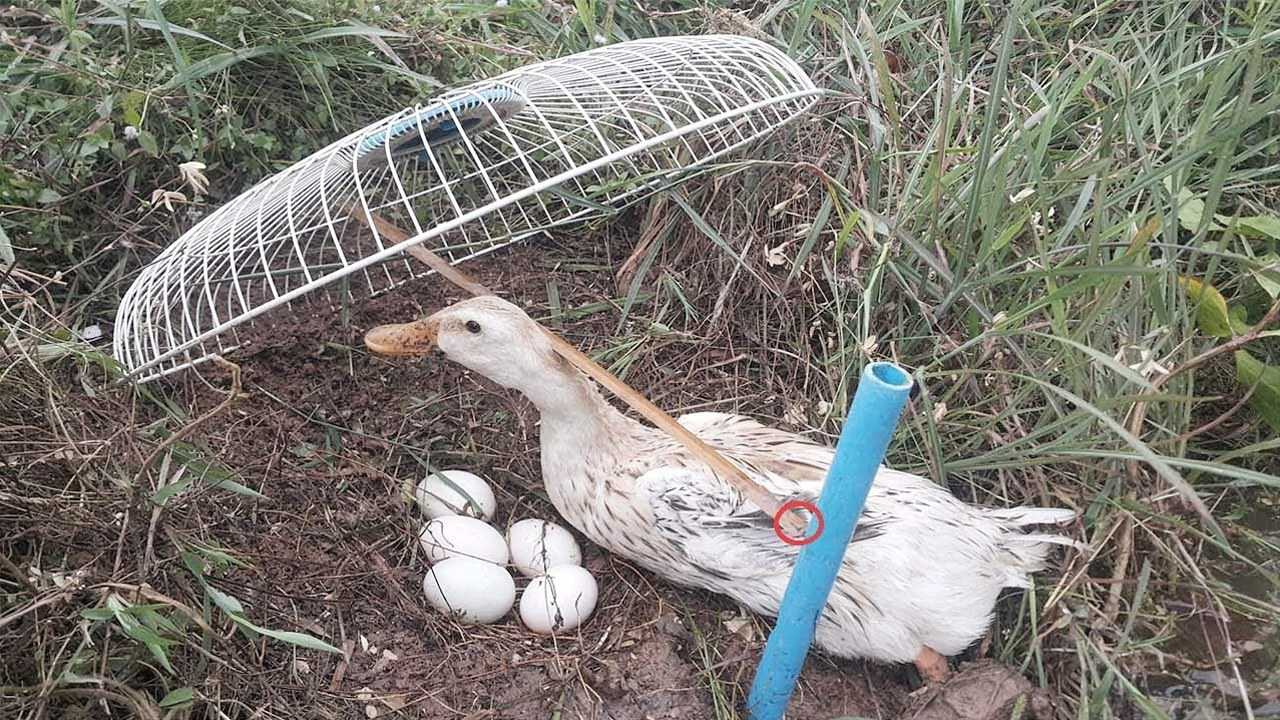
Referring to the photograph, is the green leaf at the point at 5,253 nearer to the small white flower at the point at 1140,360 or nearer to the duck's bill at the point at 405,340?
the duck's bill at the point at 405,340

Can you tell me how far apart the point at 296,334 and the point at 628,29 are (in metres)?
1.47

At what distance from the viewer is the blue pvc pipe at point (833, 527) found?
131cm

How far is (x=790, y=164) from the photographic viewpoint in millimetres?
2340

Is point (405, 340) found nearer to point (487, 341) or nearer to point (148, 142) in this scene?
point (487, 341)

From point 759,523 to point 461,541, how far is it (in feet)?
2.03

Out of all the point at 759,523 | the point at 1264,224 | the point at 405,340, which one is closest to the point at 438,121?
the point at 405,340

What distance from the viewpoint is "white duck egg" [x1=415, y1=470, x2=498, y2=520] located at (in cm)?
213

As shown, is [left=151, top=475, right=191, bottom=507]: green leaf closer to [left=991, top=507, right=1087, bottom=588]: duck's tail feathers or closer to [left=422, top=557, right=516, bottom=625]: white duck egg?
[left=422, top=557, right=516, bottom=625]: white duck egg

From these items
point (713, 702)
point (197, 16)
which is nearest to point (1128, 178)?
point (713, 702)

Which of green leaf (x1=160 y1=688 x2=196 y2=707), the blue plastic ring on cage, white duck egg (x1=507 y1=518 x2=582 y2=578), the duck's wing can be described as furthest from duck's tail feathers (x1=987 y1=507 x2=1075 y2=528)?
green leaf (x1=160 y1=688 x2=196 y2=707)

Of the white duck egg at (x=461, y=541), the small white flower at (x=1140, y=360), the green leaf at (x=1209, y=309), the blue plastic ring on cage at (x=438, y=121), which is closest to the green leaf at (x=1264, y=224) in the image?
the green leaf at (x=1209, y=309)

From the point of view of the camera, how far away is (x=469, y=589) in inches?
75.8

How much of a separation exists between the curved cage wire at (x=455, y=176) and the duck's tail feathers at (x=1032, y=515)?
0.94 m

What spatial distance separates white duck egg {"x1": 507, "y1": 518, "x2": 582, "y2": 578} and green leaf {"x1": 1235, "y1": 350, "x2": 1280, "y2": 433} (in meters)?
1.47
